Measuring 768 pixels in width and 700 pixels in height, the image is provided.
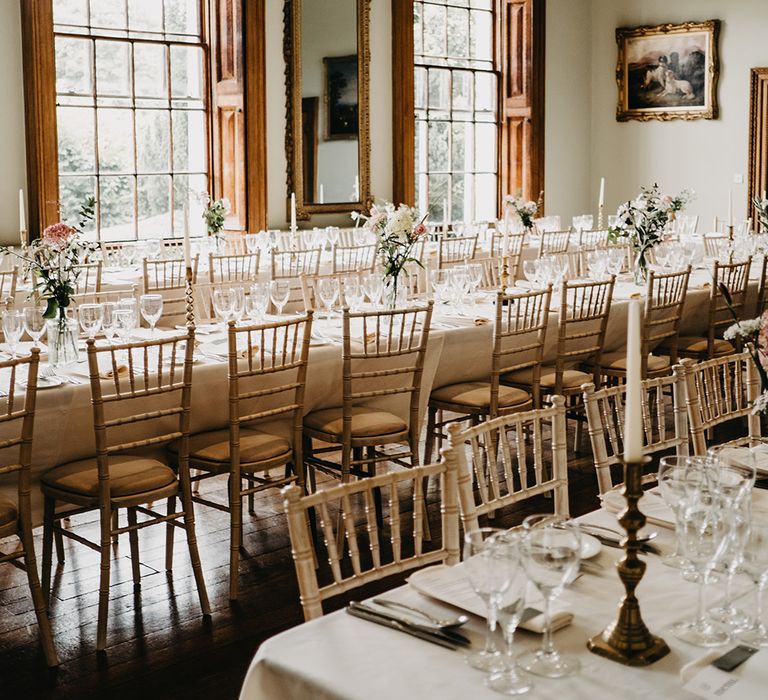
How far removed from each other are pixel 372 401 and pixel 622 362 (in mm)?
1717

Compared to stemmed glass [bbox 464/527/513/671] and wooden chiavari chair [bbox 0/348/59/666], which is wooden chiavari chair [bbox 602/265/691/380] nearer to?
wooden chiavari chair [bbox 0/348/59/666]

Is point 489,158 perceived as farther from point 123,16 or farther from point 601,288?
point 601,288

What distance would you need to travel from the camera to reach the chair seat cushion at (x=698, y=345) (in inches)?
274

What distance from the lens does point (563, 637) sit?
2.00m

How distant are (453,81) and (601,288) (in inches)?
290

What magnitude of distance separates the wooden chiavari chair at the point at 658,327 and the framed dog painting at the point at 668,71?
278 inches

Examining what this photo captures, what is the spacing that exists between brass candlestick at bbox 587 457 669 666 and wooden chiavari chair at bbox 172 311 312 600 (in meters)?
2.35

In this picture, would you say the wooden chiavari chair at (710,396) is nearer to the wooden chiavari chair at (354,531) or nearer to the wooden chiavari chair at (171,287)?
the wooden chiavari chair at (354,531)

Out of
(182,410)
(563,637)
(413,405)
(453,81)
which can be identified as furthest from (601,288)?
(453,81)

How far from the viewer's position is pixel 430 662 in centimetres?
190

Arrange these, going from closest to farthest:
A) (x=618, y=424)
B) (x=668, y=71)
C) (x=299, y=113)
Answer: (x=618, y=424) < (x=299, y=113) < (x=668, y=71)

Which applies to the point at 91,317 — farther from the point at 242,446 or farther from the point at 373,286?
the point at 373,286

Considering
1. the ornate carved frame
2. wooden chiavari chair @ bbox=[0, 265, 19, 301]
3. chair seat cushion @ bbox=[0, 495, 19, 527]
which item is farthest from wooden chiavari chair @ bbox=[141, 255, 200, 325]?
the ornate carved frame

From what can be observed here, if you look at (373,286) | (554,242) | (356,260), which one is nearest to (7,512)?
(373,286)
